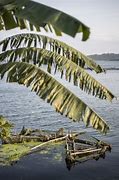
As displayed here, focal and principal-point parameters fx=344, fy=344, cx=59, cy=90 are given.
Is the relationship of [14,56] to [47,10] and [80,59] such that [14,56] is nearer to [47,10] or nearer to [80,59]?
[80,59]

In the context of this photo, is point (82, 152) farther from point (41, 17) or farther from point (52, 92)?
point (41, 17)

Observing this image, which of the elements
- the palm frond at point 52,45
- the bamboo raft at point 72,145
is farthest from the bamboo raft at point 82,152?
the palm frond at point 52,45

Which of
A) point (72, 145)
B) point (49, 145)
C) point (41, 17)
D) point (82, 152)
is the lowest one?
point (82, 152)

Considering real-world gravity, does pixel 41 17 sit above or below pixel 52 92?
above

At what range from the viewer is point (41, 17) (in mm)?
5707

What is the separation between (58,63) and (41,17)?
5777 millimetres

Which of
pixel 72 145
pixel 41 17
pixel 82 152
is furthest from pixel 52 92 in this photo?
pixel 72 145

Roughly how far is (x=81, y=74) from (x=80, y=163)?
55.9ft

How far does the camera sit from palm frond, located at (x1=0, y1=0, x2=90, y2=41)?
5.49 m

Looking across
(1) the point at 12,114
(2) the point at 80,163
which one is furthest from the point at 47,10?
(1) the point at 12,114

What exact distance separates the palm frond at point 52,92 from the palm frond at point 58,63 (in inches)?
34.3

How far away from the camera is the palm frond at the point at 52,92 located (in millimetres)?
9094

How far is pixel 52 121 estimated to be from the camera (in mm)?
50375

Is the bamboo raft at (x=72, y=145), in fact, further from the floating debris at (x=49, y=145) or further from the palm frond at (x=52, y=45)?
the palm frond at (x=52, y=45)
